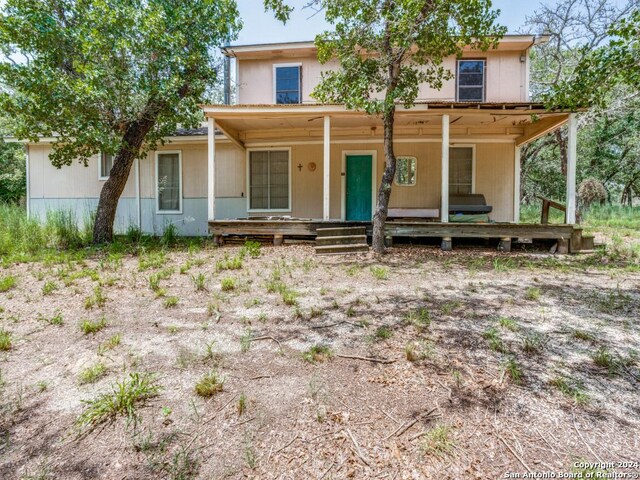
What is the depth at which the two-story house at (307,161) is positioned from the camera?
31.3ft

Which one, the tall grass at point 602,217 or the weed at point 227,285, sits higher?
the tall grass at point 602,217

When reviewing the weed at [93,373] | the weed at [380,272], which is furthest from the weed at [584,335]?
the weed at [93,373]

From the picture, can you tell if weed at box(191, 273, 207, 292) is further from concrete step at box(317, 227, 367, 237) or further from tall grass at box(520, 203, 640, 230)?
tall grass at box(520, 203, 640, 230)

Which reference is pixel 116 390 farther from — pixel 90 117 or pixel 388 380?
pixel 90 117

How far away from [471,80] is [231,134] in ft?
22.4

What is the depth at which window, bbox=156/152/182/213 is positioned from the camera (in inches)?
429

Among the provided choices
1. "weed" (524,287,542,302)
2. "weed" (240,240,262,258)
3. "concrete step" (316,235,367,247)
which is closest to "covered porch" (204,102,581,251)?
"weed" (240,240,262,258)

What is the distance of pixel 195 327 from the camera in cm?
340

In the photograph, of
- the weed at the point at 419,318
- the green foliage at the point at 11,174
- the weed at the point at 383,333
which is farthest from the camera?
the green foliage at the point at 11,174

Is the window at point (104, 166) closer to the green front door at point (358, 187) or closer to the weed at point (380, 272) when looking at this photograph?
the green front door at point (358, 187)

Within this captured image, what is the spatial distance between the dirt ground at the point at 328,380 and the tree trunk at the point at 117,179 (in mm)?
4485

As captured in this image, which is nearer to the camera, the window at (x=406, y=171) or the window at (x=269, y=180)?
the window at (x=406, y=171)

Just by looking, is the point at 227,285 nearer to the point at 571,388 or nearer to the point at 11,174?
the point at 571,388

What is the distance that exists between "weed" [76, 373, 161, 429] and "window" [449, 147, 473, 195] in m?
9.28
